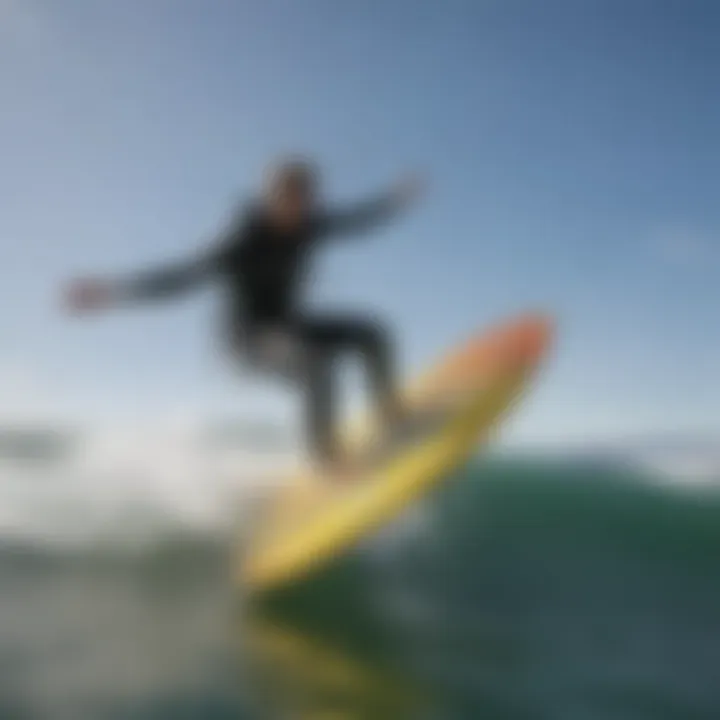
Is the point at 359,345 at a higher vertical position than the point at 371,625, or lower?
higher

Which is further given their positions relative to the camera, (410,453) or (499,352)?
(499,352)

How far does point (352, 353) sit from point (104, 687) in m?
1.31

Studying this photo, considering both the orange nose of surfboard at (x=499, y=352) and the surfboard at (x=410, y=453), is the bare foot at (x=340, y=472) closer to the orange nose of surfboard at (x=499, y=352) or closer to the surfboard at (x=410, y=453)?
the surfboard at (x=410, y=453)

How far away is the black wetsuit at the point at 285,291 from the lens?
10.7 ft

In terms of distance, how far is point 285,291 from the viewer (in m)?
3.36

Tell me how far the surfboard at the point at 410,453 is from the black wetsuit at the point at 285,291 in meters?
0.23

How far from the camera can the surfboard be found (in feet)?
10.7

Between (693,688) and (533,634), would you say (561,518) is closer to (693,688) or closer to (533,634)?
(533,634)

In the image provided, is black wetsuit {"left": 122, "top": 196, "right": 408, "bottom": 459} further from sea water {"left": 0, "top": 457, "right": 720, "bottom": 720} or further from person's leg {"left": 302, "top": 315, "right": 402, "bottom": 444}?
sea water {"left": 0, "top": 457, "right": 720, "bottom": 720}

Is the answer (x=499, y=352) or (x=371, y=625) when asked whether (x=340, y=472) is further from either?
(x=499, y=352)

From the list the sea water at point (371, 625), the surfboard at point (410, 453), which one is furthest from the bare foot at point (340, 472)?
the sea water at point (371, 625)

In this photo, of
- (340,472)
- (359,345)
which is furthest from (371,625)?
(359,345)

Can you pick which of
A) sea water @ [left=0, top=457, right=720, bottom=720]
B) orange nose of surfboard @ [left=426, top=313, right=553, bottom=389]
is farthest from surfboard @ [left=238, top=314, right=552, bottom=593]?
sea water @ [left=0, top=457, right=720, bottom=720]

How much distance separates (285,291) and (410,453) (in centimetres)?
70
